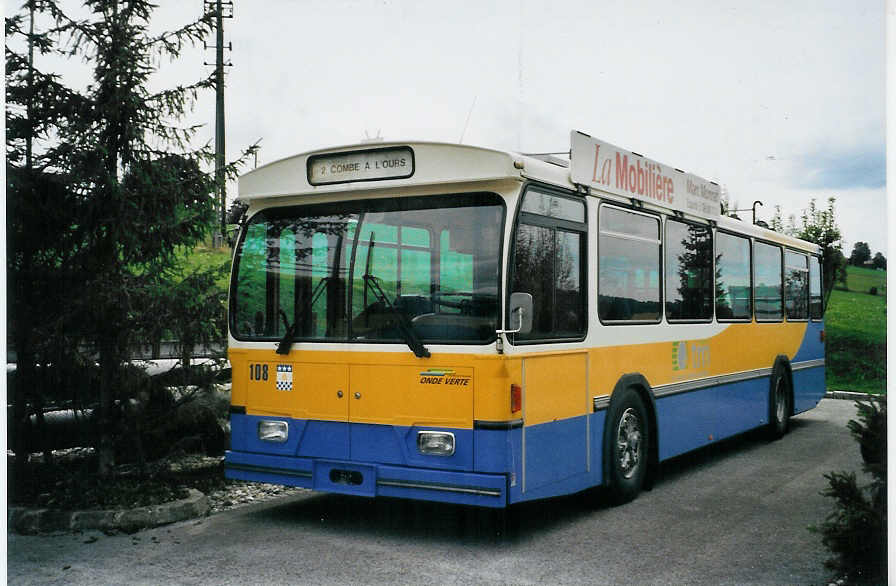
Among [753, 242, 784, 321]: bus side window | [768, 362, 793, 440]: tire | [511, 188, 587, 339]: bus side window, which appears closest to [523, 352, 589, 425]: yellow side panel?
[511, 188, 587, 339]: bus side window

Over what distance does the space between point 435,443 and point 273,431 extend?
4.76 feet

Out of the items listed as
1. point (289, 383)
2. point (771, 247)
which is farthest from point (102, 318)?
point (771, 247)

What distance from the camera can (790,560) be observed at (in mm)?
6473

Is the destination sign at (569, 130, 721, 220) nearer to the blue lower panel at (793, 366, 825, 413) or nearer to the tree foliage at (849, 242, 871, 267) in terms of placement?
the tree foliage at (849, 242, 871, 267)

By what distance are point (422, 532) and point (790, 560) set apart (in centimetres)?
262

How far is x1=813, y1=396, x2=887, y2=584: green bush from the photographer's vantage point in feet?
16.3

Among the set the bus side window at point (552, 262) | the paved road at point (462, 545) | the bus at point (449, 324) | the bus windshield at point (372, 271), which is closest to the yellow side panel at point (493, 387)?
the bus at point (449, 324)

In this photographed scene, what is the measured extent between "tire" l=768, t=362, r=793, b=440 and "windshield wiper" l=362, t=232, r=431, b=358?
22.9 ft

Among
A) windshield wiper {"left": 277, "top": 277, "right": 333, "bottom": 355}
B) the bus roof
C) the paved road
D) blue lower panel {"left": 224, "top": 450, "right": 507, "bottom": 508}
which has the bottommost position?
the paved road

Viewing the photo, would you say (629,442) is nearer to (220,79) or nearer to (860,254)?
(860,254)

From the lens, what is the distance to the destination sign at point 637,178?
295 inches

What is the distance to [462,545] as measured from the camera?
22.5 ft

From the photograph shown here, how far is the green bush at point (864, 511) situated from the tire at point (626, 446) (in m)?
2.60

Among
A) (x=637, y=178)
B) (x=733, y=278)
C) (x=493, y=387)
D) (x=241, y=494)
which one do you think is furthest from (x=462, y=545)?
(x=733, y=278)
